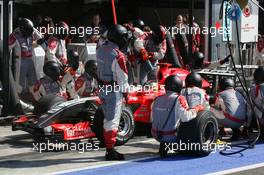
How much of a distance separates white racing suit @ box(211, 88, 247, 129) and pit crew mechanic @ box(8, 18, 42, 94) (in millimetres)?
4554

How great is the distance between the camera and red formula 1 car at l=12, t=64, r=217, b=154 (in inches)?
344

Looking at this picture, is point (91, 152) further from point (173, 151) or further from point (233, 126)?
point (233, 126)

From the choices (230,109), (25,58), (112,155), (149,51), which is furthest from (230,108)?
(25,58)

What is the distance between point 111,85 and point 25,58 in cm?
509

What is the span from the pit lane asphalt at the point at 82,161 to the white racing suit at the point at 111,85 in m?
0.42

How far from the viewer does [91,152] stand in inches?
343

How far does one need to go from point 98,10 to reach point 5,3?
8.30 metres

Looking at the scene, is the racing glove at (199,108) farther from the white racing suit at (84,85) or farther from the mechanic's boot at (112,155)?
the white racing suit at (84,85)

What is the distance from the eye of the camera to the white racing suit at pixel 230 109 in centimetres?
950

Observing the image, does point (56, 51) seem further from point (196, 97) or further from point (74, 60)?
point (196, 97)

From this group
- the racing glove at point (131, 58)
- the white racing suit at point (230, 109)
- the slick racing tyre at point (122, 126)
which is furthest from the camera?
the racing glove at point (131, 58)

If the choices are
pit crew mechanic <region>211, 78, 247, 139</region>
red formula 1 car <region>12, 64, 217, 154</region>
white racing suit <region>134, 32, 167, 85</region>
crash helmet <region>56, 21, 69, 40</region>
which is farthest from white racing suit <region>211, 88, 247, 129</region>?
crash helmet <region>56, 21, 69, 40</region>

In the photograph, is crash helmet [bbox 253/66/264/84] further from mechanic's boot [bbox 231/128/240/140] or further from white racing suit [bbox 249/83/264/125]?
mechanic's boot [bbox 231/128/240/140]

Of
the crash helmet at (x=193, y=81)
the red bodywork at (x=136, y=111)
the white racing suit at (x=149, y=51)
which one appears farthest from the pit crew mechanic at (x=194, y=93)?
the white racing suit at (x=149, y=51)
